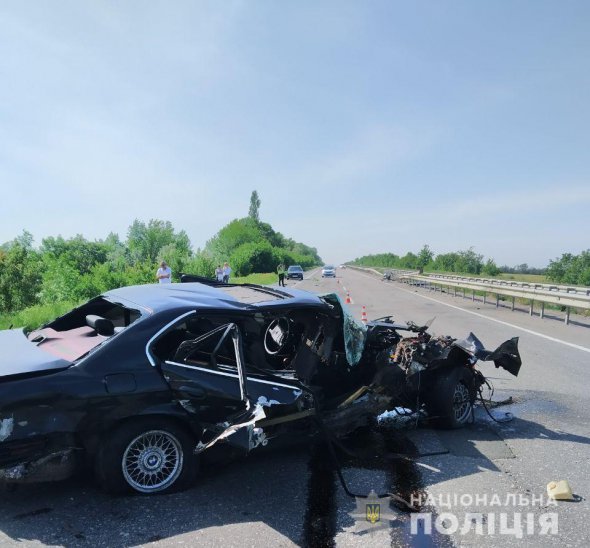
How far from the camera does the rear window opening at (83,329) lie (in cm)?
392

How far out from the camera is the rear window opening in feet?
12.9

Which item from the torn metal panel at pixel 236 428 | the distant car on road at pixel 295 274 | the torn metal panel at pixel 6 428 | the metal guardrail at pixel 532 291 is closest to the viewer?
the torn metal panel at pixel 6 428

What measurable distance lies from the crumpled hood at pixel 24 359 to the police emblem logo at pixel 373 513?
7.84ft

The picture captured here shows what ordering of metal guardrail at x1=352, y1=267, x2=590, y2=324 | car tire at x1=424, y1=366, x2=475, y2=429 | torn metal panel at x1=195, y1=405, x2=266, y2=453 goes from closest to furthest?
torn metal panel at x1=195, y1=405, x2=266, y2=453 < car tire at x1=424, y1=366, x2=475, y2=429 < metal guardrail at x1=352, y1=267, x2=590, y2=324

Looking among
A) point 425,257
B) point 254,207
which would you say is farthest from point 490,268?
point 254,207

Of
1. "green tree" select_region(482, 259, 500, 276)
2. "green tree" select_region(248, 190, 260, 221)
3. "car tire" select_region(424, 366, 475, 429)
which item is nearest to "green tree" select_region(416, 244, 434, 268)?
→ "green tree" select_region(482, 259, 500, 276)

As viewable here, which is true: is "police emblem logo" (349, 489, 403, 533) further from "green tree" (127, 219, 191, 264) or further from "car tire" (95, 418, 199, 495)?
"green tree" (127, 219, 191, 264)

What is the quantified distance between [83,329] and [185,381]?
1431 mm

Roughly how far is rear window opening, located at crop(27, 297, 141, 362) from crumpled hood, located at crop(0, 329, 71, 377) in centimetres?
12

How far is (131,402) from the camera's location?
3.54 meters

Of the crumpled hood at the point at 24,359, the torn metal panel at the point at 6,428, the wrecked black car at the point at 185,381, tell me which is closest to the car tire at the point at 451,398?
the wrecked black car at the point at 185,381

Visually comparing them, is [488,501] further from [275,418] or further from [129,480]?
[129,480]

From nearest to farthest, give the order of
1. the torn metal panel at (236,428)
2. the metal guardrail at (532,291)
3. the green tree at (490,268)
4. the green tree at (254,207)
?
the torn metal panel at (236,428)
the metal guardrail at (532,291)
the green tree at (490,268)
the green tree at (254,207)

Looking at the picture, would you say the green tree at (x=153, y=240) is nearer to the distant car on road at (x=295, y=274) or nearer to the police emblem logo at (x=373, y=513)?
the distant car on road at (x=295, y=274)
